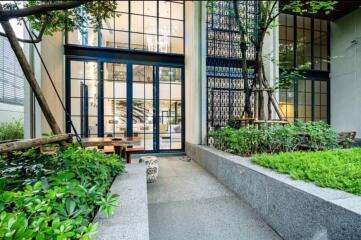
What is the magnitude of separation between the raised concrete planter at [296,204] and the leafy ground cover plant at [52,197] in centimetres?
163

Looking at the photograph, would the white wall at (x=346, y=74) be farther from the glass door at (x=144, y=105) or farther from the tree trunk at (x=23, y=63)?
the tree trunk at (x=23, y=63)

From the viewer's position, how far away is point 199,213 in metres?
2.96

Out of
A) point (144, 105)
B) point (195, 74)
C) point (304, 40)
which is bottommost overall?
point (144, 105)

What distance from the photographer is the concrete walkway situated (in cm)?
247

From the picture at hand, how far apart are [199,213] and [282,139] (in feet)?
7.15

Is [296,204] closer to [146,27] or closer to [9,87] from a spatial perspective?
[9,87]

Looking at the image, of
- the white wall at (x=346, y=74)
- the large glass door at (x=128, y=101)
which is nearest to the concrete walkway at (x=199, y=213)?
the large glass door at (x=128, y=101)

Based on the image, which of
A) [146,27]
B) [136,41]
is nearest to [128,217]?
[136,41]

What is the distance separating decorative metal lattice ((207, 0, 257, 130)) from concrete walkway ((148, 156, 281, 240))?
224cm

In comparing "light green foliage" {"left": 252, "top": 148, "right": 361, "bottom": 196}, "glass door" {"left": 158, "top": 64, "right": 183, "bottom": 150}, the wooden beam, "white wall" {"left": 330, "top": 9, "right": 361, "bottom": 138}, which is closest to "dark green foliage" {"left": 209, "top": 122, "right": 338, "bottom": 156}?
"light green foliage" {"left": 252, "top": 148, "right": 361, "bottom": 196}

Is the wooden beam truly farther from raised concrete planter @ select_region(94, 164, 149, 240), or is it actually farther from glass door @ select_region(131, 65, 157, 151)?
glass door @ select_region(131, 65, 157, 151)

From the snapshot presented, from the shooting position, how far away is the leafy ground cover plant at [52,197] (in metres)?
1.12

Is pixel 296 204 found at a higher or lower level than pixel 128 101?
lower

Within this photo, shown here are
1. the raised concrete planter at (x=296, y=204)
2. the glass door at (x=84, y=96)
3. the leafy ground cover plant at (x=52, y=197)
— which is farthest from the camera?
the glass door at (x=84, y=96)
